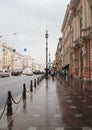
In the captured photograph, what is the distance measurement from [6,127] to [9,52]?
15125cm

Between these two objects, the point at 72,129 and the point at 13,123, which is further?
the point at 13,123

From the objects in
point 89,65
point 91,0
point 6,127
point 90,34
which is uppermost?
point 91,0

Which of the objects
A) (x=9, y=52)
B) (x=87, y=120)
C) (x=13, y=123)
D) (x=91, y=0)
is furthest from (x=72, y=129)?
(x=9, y=52)

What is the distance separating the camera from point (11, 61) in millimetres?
161000

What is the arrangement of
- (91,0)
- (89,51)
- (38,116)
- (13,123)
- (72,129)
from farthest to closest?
(89,51)
(91,0)
(38,116)
(13,123)
(72,129)

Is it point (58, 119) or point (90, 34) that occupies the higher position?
point (90, 34)

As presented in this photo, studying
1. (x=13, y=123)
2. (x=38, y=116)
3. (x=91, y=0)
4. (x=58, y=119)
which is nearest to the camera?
(x=13, y=123)

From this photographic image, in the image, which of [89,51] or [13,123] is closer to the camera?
[13,123]

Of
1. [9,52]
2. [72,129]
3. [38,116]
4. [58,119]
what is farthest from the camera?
[9,52]

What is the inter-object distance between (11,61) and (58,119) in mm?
153643

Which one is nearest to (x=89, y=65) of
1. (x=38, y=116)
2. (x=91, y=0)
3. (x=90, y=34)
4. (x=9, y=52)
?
(x=90, y=34)

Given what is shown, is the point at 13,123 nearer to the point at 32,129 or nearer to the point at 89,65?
the point at 32,129

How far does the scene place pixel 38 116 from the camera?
9383 mm

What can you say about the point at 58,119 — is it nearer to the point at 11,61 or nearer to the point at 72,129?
the point at 72,129
